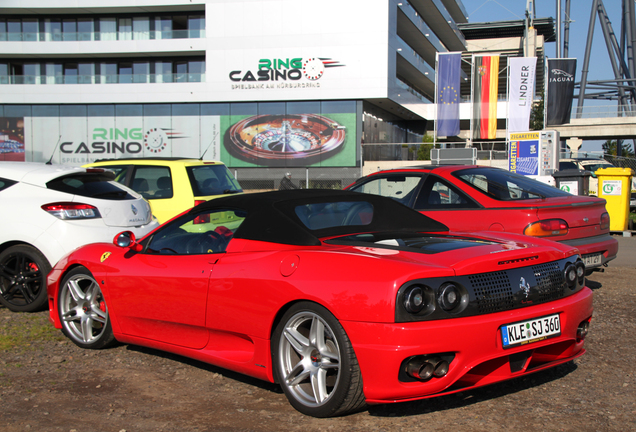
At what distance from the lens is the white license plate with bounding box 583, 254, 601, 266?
626 cm

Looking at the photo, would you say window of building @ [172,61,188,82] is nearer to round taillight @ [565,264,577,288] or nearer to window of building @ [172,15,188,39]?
window of building @ [172,15,188,39]

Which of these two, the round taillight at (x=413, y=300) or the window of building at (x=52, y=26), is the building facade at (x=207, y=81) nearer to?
the window of building at (x=52, y=26)

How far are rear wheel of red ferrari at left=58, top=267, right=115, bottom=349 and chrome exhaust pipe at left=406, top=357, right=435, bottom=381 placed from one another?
8.85 feet

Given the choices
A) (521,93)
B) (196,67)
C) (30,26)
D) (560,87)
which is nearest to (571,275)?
(521,93)

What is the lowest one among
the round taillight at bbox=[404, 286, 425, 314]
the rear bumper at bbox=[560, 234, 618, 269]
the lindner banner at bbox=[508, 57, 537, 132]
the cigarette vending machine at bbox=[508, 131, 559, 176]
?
the rear bumper at bbox=[560, 234, 618, 269]

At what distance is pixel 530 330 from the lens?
126 inches

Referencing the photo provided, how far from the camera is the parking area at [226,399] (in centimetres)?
317

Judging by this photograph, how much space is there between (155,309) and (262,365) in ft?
3.61

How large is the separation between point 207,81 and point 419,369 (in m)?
37.9

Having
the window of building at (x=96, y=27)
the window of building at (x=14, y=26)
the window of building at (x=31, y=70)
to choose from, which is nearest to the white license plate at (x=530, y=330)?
the window of building at (x=96, y=27)

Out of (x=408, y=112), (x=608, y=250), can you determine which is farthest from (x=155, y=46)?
(x=608, y=250)

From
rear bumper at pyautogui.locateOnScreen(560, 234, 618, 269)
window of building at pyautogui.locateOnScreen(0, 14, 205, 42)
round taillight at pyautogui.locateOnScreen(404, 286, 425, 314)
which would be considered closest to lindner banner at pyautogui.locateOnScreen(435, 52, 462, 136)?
window of building at pyautogui.locateOnScreen(0, 14, 205, 42)

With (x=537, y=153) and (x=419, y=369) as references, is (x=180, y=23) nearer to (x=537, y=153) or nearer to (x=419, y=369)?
(x=537, y=153)

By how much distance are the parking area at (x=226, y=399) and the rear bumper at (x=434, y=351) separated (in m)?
0.27
